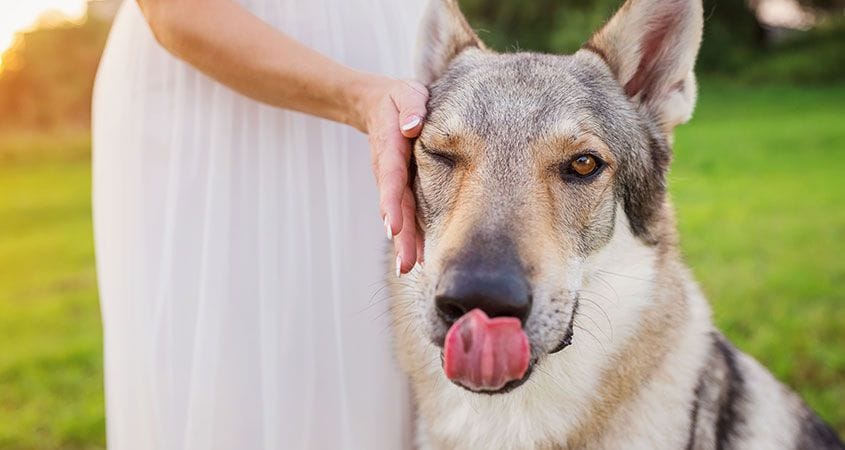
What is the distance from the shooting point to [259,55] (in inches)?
105

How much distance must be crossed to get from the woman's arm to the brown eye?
51 centimetres

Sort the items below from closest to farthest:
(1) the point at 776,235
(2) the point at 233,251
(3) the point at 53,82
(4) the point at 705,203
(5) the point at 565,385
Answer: (5) the point at 565,385, (2) the point at 233,251, (1) the point at 776,235, (4) the point at 705,203, (3) the point at 53,82

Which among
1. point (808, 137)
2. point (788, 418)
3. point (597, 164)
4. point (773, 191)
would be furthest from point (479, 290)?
point (808, 137)

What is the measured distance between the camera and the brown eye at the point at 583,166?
8.87ft

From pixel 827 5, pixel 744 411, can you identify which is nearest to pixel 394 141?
pixel 744 411

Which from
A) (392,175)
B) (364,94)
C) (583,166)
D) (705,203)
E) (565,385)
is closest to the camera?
(392,175)

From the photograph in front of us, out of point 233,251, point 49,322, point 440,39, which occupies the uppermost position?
point 440,39

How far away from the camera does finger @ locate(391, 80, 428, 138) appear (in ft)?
8.22

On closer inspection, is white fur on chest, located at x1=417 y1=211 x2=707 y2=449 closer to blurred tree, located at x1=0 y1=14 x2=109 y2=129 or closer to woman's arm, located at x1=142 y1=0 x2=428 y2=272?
woman's arm, located at x1=142 y1=0 x2=428 y2=272

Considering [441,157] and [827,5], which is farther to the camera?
[827,5]

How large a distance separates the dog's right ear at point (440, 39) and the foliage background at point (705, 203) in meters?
0.85

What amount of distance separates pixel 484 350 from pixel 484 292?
0.48ft

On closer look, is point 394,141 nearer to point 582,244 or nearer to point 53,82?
point 582,244

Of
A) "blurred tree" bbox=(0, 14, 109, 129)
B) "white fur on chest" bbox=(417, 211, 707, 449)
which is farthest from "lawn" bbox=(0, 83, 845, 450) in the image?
"blurred tree" bbox=(0, 14, 109, 129)
